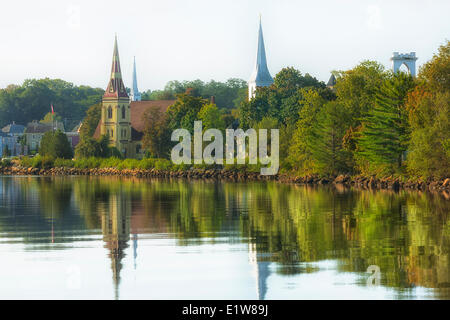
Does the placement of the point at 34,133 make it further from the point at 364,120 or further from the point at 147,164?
the point at 364,120

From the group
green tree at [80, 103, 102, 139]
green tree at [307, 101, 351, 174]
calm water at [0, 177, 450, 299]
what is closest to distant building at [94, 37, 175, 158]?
green tree at [80, 103, 102, 139]

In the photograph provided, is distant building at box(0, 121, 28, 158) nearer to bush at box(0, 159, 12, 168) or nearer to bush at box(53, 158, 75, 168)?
bush at box(0, 159, 12, 168)

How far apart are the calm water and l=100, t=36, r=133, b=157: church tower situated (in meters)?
101

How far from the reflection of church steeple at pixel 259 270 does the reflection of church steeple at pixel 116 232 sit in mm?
3069

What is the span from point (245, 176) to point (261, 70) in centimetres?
6334

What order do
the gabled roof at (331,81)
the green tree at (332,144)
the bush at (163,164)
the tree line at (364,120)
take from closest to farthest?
the tree line at (364,120) < the green tree at (332,144) < the bush at (163,164) < the gabled roof at (331,81)

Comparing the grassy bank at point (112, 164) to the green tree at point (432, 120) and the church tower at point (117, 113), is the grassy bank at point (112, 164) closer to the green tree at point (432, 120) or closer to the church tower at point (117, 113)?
the church tower at point (117, 113)

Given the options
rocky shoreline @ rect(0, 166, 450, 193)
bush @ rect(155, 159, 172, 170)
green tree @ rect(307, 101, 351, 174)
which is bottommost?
rocky shoreline @ rect(0, 166, 450, 193)

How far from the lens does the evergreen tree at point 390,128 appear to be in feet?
224

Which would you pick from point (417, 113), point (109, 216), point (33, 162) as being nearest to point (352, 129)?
point (417, 113)

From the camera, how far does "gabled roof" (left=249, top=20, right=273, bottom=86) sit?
154 m

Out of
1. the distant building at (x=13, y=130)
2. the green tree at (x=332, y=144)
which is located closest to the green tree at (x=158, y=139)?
the green tree at (x=332, y=144)
